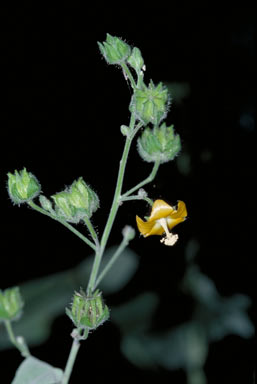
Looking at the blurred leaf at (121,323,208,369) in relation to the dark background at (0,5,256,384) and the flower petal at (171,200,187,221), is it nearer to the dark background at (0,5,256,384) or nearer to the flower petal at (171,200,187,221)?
the dark background at (0,5,256,384)

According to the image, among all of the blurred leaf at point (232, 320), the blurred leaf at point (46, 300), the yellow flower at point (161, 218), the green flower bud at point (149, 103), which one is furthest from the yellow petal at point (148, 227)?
the blurred leaf at point (232, 320)

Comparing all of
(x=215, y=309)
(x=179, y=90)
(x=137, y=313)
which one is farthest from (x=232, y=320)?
(x=179, y=90)

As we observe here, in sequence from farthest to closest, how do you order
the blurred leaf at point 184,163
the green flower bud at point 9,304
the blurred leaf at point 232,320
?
the blurred leaf at point 232,320
the blurred leaf at point 184,163
the green flower bud at point 9,304

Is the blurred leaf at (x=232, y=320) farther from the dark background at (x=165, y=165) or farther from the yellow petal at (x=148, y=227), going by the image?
the yellow petal at (x=148, y=227)

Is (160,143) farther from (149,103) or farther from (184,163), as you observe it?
(184,163)

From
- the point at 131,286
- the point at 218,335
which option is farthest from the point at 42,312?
the point at 218,335

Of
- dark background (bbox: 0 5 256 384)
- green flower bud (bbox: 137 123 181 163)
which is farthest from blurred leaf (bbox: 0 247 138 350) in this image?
green flower bud (bbox: 137 123 181 163)
